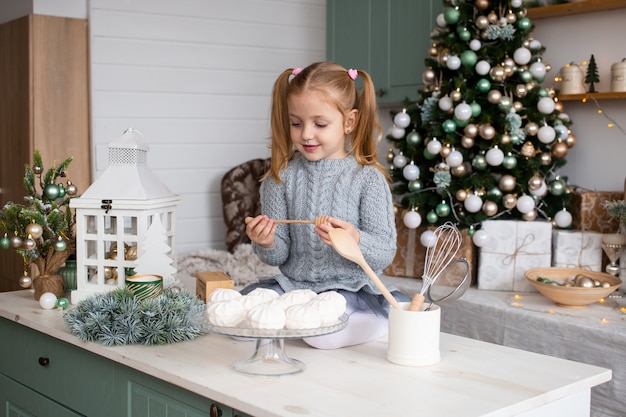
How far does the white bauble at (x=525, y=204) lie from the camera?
3.32 metres

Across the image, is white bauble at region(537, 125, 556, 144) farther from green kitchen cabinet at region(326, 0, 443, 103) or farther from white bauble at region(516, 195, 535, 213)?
green kitchen cabinet at region(326, 0, 443, 103)

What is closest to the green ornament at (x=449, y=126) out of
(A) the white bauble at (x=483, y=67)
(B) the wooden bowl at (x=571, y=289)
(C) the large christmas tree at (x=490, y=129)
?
(C) the large christmas tree at (x=490, y=129)

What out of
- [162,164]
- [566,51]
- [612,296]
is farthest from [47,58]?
[612,296]

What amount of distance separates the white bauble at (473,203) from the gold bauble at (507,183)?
0.38 feet

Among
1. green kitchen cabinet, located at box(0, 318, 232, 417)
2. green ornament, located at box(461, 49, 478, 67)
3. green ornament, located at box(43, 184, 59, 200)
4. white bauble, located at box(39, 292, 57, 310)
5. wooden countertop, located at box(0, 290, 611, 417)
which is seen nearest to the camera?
wooden countertop, located at box(0, 290, 611, 417)

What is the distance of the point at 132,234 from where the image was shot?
7.48 feet

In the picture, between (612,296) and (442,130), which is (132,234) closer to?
(442,130)

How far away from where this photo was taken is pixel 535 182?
332 cm

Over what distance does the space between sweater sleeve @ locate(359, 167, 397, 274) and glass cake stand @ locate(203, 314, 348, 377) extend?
0.37 m

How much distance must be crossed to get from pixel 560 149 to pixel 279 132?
5.51 feet

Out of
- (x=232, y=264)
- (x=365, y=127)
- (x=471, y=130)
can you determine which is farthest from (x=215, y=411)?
(x=232, y=264)

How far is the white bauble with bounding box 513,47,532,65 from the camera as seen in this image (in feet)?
11.0

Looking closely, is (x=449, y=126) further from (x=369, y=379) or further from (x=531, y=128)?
(x=369, y=379)

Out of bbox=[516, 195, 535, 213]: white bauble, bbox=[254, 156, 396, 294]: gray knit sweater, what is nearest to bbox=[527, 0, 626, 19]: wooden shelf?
bbox=[516, 195, 535, 213]: white bauble
